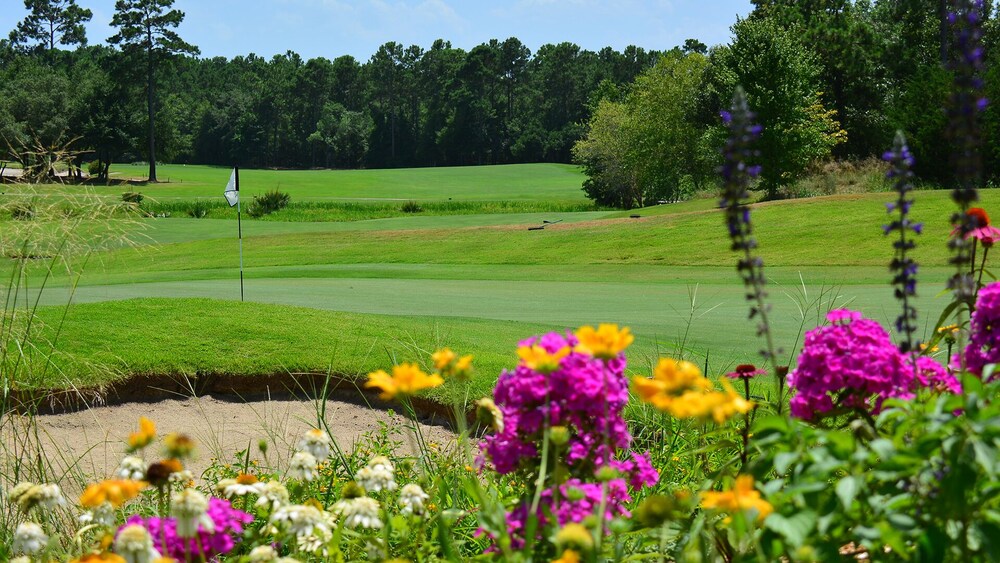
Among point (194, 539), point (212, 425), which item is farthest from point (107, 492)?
point (212, 425)

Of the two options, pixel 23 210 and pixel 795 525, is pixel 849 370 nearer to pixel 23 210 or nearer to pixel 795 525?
pixel 795 525

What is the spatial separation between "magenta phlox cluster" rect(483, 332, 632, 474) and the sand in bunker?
376 centimetres

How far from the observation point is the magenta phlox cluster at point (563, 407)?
202cm

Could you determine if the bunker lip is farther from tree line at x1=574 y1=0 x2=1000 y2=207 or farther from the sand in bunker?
tree line at x1=574 y1=0 x2=1000 y2=207

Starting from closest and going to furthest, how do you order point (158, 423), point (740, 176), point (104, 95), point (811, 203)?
1. point (740, 176)
2. point (158, 423)
3. point (811, 203)
4. point (104, 95)

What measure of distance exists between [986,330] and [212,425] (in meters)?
5.29

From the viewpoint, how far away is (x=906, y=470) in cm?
172

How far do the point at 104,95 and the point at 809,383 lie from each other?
8355 centimetres

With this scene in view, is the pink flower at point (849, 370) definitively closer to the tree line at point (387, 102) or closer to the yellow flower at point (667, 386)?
the yellow flower at point (667, 386)

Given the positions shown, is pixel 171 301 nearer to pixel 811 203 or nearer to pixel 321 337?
pixel 321 337

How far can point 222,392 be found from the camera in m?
7.22

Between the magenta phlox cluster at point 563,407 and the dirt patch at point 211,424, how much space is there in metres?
3.76

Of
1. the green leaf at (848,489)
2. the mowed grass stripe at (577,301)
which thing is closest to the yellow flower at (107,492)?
the green leaf at (848,489)

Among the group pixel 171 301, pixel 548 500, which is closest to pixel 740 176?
pixel 548 500
